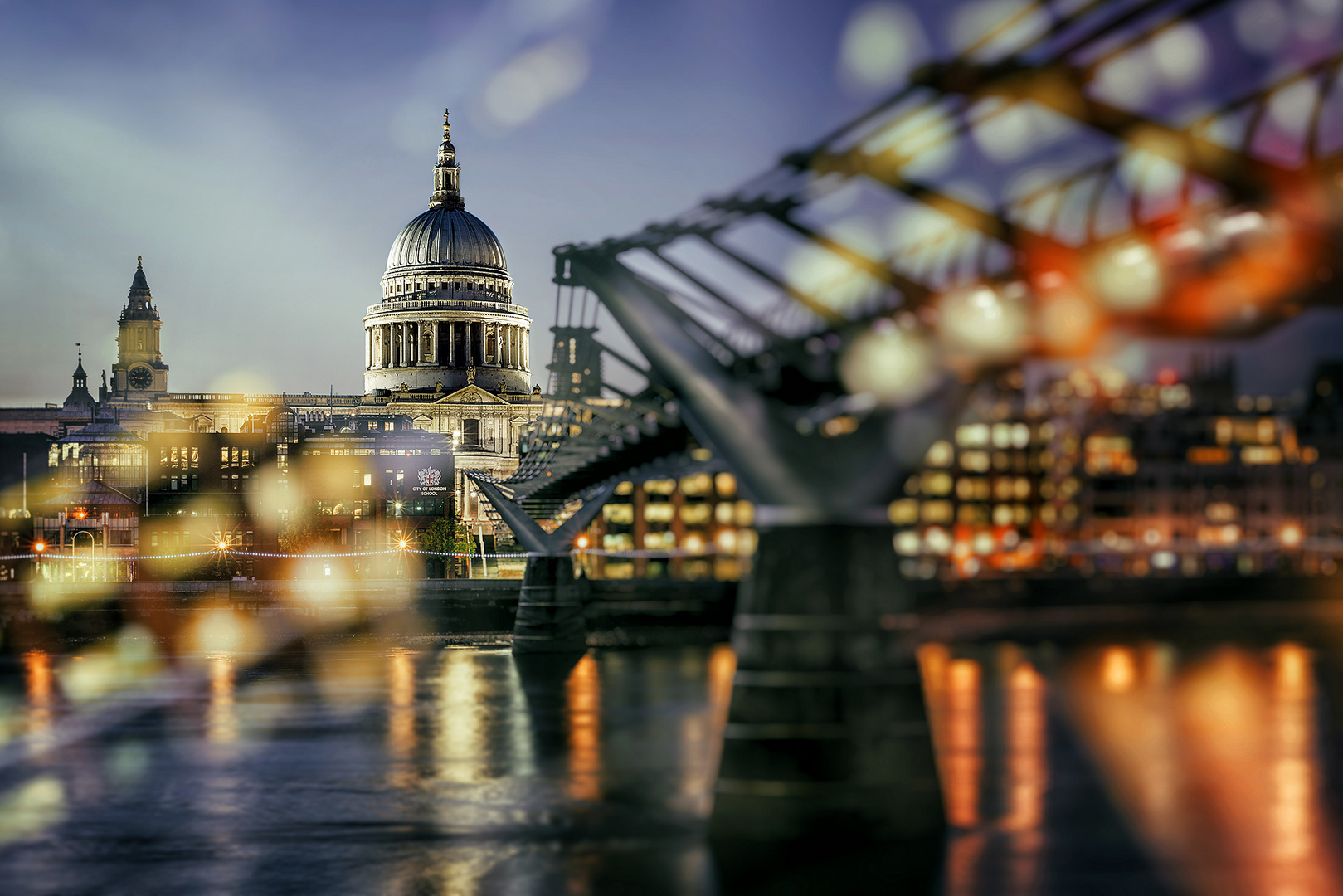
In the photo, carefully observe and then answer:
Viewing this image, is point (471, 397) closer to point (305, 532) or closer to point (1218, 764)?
point (305, 532)

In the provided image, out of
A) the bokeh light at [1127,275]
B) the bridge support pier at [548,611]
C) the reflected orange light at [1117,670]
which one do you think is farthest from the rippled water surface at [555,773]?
the bokeh light at [1127,275]

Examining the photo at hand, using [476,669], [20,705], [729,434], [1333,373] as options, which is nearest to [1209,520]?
[1333,373]

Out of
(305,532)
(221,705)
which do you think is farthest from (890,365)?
(305,532)

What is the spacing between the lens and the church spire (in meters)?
184

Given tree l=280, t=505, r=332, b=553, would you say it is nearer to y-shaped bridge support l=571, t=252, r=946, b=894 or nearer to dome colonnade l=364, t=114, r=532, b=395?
dome colonnade l=364, t=114, r=532, b=395

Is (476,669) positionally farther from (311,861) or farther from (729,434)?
(729,434)

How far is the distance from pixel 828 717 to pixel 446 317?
150m

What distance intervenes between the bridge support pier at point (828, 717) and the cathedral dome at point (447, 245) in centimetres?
15436

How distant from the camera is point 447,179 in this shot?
186 metres

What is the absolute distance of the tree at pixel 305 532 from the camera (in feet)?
315

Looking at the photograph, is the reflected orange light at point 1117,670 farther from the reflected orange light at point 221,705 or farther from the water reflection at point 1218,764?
the reflected orange light at point 221,705

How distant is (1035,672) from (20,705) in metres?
34.5

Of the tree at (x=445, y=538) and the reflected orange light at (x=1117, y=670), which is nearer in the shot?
the reflected orange light at (x=1117, y=670)

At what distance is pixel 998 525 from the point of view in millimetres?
116500
